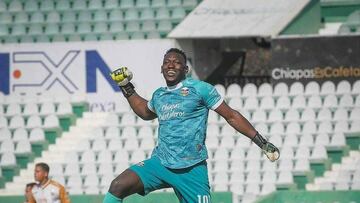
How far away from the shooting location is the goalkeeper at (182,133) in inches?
359

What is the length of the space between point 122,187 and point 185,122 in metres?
0.71

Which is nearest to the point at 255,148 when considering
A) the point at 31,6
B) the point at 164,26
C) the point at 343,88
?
the point at 343,88

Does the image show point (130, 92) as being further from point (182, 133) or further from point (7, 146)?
point (7, 146)

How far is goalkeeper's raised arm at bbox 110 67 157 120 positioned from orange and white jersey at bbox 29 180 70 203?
4.22m

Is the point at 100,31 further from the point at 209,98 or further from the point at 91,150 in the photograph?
the point at 209,98

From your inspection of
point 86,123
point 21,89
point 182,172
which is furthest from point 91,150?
point 182,172

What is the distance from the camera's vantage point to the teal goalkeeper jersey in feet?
30.0

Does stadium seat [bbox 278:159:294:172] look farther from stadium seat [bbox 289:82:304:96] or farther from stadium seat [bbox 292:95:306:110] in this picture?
stadium seat [bbox 289:82:304:96]

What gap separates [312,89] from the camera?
712 inches

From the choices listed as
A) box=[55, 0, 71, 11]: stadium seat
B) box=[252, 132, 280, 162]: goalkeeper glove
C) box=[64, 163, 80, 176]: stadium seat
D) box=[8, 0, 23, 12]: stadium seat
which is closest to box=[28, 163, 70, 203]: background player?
box=[64, 163, 80, 176]: stadium seat

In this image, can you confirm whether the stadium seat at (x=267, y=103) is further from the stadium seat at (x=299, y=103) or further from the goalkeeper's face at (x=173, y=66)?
the goalkeeper's face at (x=173, y=66)

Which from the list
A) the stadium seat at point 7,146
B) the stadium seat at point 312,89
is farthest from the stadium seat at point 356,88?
the stadium seat at point 7,146

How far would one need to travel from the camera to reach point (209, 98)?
30.0 ft

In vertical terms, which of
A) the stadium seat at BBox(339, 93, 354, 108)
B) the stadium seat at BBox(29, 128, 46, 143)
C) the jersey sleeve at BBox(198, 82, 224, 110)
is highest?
A: the jersey sleeve at BBox(198, 82, 224, 110)
